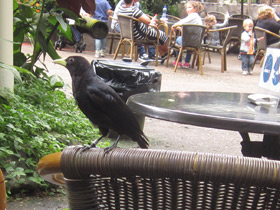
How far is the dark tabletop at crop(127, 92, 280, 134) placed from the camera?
231 centimetres

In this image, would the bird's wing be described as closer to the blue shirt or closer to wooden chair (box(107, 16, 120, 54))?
the blue shirt

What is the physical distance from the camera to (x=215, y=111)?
2.55m

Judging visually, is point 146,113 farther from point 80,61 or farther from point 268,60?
point 268,60

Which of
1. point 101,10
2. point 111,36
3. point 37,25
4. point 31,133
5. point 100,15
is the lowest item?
point 111,36

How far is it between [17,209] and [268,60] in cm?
177

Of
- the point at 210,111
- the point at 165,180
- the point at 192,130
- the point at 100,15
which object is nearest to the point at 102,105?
the point at 210,111

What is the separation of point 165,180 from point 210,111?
5.06 feet

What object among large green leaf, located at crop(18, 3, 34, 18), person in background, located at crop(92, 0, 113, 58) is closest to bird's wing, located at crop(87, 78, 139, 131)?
large green leaf, located at crop(18, 3, 34, 18)

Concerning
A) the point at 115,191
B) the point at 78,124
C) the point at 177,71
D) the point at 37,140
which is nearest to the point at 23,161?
the point at 37,140

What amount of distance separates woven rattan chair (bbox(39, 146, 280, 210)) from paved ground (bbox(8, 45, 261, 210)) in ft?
7.23

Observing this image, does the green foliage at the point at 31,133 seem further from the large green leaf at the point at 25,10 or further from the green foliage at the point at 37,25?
the large green leaf at the point at 25,10

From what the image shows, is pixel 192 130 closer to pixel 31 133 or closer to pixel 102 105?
pixel 31 133

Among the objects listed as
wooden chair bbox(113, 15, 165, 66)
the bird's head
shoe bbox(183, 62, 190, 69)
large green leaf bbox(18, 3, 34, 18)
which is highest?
large green leaf bbox(18, 3, 34, 18)

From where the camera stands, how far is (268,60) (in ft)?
9.86
